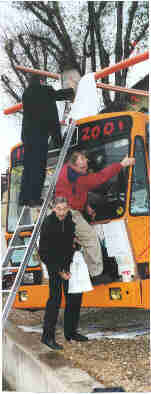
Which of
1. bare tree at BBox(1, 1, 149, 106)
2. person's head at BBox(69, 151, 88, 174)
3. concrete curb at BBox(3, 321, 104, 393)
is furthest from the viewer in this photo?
bare tree at BBox(1, 1, 149, 106)

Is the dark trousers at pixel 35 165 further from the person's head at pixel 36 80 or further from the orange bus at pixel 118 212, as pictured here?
the person's head at pixel 36 80

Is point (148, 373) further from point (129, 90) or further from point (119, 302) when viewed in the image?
point (129, 90)

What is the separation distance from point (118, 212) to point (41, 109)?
3.76 ft

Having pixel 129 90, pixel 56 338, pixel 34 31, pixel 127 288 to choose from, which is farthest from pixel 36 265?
pixel 34 31

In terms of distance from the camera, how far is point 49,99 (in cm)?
414

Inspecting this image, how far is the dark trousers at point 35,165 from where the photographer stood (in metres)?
4.10

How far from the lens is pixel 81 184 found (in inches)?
165

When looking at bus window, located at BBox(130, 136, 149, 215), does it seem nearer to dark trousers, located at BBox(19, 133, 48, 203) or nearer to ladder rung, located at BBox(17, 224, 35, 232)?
dark trousers, located at BBox(19, 133, 48, 203)

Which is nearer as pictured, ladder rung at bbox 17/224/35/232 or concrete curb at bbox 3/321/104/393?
concrete curb at bbox 3/321/104/393

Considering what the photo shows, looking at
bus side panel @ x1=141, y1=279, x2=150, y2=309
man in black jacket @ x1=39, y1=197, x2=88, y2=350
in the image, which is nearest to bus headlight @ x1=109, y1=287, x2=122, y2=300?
bus side panel @ x1=141, y1=279, x2=150, y2=309

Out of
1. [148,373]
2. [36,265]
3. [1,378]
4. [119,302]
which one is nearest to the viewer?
[148,373]

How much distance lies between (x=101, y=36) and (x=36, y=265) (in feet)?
7.79

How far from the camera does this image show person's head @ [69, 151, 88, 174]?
4.28m

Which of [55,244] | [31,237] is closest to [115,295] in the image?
[55,244]
